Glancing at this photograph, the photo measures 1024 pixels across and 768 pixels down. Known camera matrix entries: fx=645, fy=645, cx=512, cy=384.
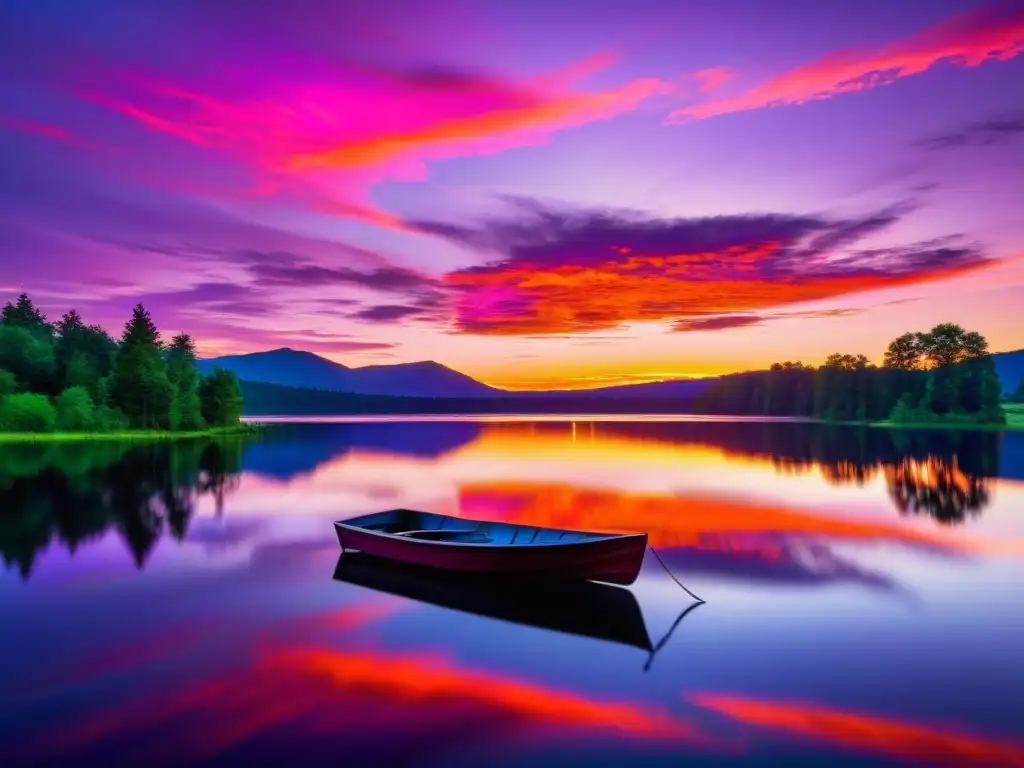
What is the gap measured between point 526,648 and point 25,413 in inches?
3451

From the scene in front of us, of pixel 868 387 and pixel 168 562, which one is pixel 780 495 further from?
pixel 868 387

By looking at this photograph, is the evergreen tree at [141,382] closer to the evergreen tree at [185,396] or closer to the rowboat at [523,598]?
the evergreen tree at [185,396]

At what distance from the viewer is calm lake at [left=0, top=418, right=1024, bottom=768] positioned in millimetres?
11148

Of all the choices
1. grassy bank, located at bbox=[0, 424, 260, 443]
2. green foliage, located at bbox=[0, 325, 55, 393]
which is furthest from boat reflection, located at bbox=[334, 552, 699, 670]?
green foliage, located at bbox=[0, 325, 55, 393]

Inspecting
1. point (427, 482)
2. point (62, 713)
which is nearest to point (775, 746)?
point (62, 713)

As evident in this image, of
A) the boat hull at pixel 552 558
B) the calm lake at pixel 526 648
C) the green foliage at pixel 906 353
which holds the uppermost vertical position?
the green foliage at pixel 906 353

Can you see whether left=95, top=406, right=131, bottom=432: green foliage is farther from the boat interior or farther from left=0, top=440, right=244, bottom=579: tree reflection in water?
the boat interior

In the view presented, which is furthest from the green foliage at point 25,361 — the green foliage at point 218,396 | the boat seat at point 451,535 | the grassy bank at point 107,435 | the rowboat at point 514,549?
the boat seat at point 451,535

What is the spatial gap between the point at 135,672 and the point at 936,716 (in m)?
16.3

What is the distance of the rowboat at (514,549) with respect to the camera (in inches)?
752

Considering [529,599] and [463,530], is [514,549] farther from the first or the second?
[463,530]

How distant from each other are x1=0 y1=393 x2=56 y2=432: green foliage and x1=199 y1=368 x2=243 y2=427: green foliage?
2560 cm

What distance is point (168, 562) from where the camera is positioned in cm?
2473

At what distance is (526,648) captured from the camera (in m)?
15.6
